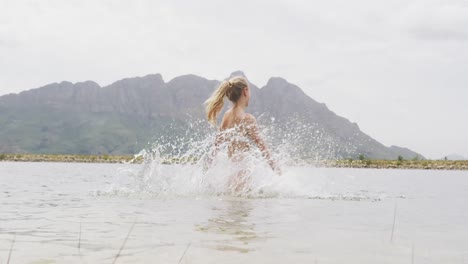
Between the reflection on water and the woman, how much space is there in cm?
305

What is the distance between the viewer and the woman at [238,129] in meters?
10.0

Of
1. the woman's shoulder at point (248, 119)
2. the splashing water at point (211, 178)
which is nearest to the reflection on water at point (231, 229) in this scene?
the splashing water at point (211, 178)

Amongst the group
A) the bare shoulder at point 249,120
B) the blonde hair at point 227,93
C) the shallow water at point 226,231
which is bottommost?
the shallow water at point 226,231

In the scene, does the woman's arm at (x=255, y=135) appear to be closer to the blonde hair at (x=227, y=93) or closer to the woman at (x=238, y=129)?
the woman at (x=238, y=129)

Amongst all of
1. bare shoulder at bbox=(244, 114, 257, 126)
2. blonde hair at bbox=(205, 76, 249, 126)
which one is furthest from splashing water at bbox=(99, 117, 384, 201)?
blonde hair at bbox=(205, 76, 249, 126)

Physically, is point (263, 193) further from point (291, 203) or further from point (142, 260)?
point (142, 260)

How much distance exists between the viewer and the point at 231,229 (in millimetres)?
4824

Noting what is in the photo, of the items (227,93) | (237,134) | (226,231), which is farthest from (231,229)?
(227,93)

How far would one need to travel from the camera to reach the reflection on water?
3.92 m

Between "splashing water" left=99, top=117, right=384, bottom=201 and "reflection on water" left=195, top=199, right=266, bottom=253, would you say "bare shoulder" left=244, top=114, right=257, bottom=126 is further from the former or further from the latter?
"reflection on water" left=195, top=199, right=266, bottom=253

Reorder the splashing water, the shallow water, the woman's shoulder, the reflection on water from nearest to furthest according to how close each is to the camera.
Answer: the shallow water
the reflection on water
the splashing water
the woman's shoulder

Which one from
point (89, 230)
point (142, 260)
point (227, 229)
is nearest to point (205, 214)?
point (227, 229)

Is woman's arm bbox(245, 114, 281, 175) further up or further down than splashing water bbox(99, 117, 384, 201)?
further up

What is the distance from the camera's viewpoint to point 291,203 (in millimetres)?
8016
